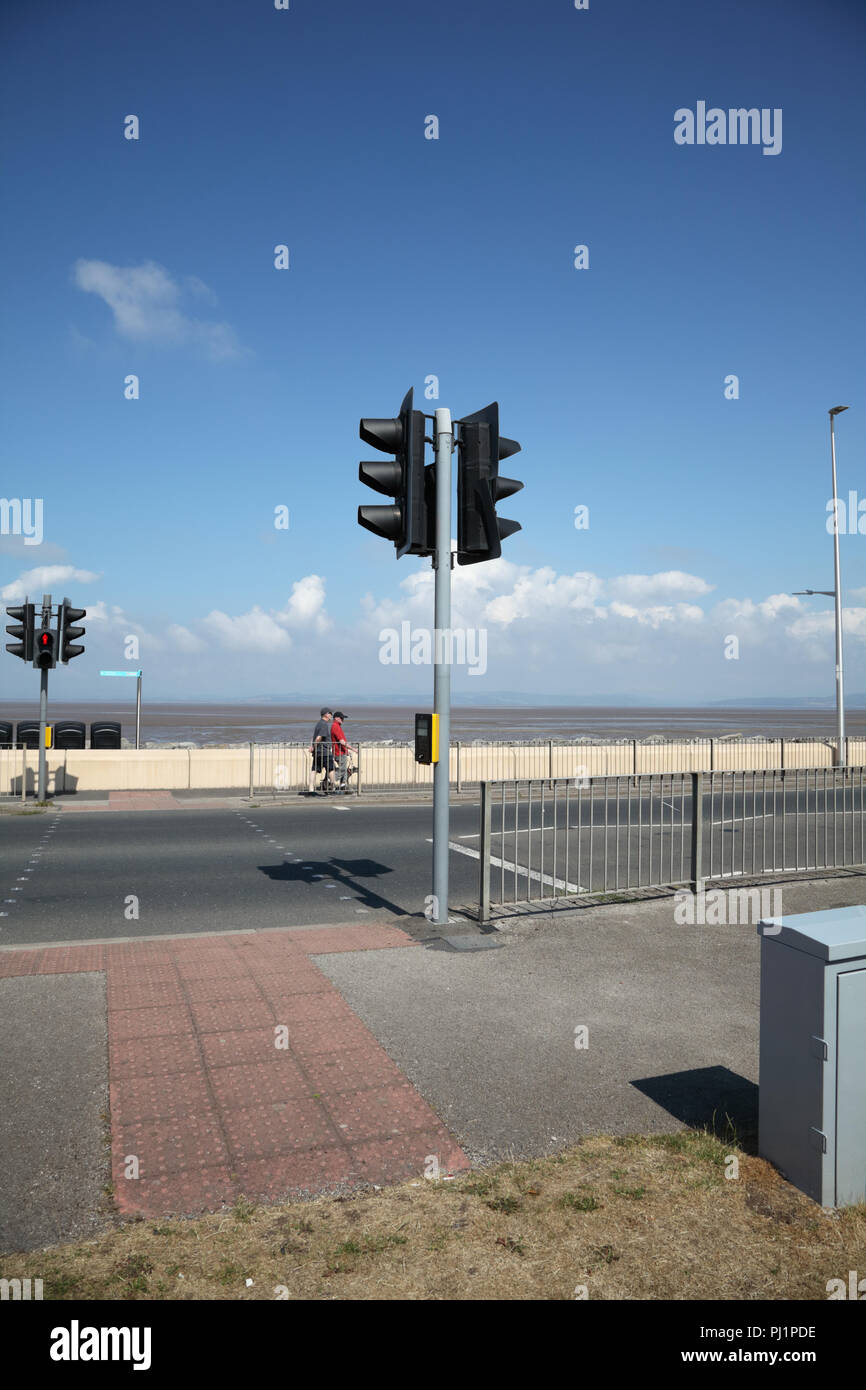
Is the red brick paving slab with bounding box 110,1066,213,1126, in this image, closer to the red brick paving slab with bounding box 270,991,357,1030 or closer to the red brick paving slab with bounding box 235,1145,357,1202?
the red brick paving slab with bounding box 235,1145,357,1202

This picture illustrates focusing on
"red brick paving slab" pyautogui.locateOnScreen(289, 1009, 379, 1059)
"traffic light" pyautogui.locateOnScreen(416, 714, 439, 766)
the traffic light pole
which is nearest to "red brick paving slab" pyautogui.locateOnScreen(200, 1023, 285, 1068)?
"red brick paving slab" pyautogui.locateOnScreen(289, 1009, 379, 1059)

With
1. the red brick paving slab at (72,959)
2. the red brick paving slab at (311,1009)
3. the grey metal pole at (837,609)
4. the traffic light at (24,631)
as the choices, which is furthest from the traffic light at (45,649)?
the grey metal pole at (837,609)

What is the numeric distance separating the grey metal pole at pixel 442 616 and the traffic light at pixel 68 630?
1286 cm

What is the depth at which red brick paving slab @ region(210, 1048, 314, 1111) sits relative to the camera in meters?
4.62

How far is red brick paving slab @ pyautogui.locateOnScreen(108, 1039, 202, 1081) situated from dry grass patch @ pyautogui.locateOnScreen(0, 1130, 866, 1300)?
153 cm

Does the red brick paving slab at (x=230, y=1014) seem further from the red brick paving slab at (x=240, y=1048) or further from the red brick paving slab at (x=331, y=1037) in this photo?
the red brick paving slab at (x=331, y=1037)

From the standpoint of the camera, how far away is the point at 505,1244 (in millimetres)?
3314

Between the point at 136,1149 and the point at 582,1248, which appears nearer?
the point at 582,1248

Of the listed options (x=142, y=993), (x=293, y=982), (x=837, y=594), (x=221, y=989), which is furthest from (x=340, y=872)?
(x=837, y=594)
